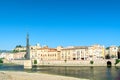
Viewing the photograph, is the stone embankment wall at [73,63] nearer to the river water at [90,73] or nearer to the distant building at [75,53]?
the distant building at [75,53]

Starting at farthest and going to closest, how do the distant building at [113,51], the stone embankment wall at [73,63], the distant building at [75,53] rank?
the distant building at [113,51]
the distant building at [75,53]
the stone embankment wall at [73,63]

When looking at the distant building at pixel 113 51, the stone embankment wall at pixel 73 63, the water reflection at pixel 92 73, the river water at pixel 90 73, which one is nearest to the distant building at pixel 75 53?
the stone embankment wall at pixel 73 63

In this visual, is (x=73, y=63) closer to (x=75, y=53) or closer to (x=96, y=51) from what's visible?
(x=75, y=53)

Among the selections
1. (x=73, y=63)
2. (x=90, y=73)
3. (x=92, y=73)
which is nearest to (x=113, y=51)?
(x=73, y=63)

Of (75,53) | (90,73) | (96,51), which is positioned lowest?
(90,73)

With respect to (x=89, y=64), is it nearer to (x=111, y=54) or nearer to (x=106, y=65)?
(x=106, y=65)

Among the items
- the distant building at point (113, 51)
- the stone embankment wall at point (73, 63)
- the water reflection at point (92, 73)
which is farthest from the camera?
the distant building at point (113, 51)

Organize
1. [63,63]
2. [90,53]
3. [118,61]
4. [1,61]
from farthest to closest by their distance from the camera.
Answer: [1,61] → [90,53] → [63,63] → [118,61]

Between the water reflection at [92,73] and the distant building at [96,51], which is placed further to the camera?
the distant building at [96,51]

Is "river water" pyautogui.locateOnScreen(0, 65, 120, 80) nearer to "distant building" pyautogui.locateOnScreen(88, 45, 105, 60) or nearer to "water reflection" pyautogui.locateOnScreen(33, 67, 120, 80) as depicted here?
"water reflection" pyautogui.locateOnScreen(33, 67, 120, 80)

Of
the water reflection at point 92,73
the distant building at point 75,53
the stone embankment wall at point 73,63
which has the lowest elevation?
the water reflection at point 92,73

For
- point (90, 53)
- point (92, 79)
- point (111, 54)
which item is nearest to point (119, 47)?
point (111, 54)

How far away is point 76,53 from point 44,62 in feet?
64.5

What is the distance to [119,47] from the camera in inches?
7106
